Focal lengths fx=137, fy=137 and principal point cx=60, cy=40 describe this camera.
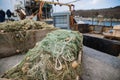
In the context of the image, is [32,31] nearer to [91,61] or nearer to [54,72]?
[91,61]

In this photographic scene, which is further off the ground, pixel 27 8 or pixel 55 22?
pixel 27 8

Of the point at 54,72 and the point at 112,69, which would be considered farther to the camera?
the point at 112,69

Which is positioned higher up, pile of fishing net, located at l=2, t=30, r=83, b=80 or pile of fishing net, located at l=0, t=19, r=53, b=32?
pile of fishing net, located at l=0, t=19, r=53, b=32

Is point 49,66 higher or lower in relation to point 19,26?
lower

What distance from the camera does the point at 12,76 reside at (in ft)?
5.85

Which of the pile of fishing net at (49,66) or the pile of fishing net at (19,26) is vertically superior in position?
the pile of fishing net at (19,26)

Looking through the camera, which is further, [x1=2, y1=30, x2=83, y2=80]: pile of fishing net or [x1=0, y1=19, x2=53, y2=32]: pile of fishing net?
[x1=0, y1=19, x2=53, y2=32]: pile of fishing net

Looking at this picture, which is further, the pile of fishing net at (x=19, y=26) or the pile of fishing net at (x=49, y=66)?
the pile of fishing net at (x=19, y=26)

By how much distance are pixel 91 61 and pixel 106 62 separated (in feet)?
1.29

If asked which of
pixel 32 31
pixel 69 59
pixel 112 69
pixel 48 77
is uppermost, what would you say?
pixel 32 31

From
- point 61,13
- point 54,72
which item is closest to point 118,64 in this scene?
point 54,72

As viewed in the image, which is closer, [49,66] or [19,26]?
[49,66]

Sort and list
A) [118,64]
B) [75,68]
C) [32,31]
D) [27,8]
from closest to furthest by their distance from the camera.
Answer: [75,68] → [118,64] → [32,31] → [27,8]

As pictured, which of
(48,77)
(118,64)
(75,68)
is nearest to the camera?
(48,77)
